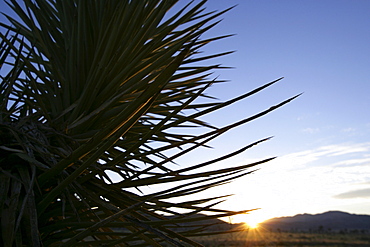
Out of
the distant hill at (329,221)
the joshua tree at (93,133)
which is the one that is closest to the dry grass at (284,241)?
the joshua tree at (93,133)

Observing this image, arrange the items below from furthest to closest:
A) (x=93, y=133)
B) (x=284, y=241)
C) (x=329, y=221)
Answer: (x=329, y=221), (x=284, y=241), (x=93, y=133)

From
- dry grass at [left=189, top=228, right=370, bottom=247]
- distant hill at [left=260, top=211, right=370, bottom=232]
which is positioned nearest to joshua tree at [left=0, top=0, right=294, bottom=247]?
dry grass at [left=189, top=228, right=370, bottom=247]

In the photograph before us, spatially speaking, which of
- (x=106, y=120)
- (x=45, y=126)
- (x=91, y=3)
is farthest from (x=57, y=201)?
(x=91, y=3)

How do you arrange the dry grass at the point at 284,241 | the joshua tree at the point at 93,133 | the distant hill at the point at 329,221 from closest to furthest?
the joshua tree at the point at 93,133
the dry grass at the point at 284,241
the distant hill at the point at 329,221

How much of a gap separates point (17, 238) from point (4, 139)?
12.7 inches

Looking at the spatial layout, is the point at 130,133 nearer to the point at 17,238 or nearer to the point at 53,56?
the point at 53,56

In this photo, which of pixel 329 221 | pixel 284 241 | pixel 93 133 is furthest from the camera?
pixel 329 221

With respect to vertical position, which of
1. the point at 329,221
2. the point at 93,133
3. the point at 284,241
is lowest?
the point at 93,133

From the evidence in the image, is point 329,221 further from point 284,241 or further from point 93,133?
point 93,133

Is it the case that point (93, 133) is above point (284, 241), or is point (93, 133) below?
below

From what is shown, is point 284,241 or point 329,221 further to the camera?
point 329,221

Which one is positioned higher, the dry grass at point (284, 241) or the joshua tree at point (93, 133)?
the dry grass at point (284, 241)

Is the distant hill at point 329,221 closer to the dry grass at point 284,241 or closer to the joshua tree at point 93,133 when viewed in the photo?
the dry grass at point 284,241

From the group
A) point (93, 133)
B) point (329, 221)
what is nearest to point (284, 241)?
point (93, 133)
